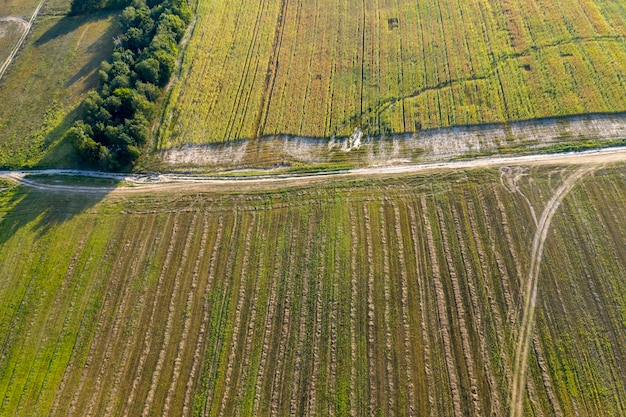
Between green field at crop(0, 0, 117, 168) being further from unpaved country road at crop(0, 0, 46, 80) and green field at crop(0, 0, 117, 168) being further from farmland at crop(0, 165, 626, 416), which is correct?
farmland at crop(0, 165, 626, 416)

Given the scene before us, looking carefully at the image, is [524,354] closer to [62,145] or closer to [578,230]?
[578,230]

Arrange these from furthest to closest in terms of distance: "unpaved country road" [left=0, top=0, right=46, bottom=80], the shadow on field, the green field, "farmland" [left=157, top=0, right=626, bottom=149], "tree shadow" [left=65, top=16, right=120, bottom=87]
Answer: "unpaved country road" [left=0, top=0, right=46, bottom=80] → "tree shadow" [left=65, top=16, right=120, bottom=87] → the green field → "farmland" [left=157, top=0, right=626, bottom=149] → the shadow on field

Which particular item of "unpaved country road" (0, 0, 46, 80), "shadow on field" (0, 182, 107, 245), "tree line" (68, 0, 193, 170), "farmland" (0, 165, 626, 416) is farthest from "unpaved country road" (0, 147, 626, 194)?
"unpaved country road" (0, 0, 46, 80)

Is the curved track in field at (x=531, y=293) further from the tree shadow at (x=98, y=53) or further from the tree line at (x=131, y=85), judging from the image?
the tree shadow at (x=98, y=53)

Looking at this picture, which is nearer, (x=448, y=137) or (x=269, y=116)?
(x=448, y=137)

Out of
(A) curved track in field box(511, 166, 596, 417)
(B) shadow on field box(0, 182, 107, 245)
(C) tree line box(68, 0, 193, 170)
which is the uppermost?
(C) tree line box(68, 0, 193, 170)

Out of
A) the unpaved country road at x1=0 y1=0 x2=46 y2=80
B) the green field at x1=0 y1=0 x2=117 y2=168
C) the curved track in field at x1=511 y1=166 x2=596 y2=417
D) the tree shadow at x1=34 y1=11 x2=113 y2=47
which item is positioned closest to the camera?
the curved track in field at x1=511 y1=166 x2=596 y2=417

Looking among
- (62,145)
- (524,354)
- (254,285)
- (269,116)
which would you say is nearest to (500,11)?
(269,116)
